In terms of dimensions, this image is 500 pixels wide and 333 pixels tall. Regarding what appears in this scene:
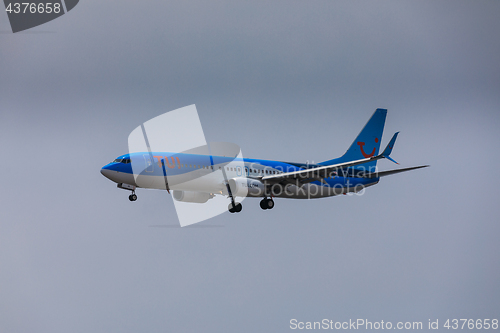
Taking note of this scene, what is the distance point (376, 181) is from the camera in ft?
201

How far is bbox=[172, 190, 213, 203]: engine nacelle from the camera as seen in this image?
55406 millimetres

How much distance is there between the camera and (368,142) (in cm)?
6600

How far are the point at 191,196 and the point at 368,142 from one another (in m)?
22.9

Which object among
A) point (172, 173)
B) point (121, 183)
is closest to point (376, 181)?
point (172, 173)

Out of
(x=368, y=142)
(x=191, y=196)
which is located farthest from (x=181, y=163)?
(x=368, y=142)

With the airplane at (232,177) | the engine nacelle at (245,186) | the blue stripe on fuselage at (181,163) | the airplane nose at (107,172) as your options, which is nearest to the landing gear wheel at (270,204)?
the airplane at (232,177)

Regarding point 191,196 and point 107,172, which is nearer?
point 107,172

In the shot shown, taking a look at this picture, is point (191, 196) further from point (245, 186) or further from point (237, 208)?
point (245, 186)

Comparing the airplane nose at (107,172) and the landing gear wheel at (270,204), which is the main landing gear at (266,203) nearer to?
the landing gear wheel at (270,204)

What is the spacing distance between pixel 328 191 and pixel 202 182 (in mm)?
15408

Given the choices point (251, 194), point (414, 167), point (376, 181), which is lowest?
point (376, 181)

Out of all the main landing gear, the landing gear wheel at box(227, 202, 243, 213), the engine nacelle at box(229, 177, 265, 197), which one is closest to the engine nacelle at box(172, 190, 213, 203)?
the landing gear wheel at box(227, 202, 243, 213)

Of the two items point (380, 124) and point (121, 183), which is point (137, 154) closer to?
point (121, 183)

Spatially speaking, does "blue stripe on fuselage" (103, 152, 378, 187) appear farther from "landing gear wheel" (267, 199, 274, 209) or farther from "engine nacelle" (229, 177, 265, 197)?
"landing gear wheel" (267, 199, 274, 209)
